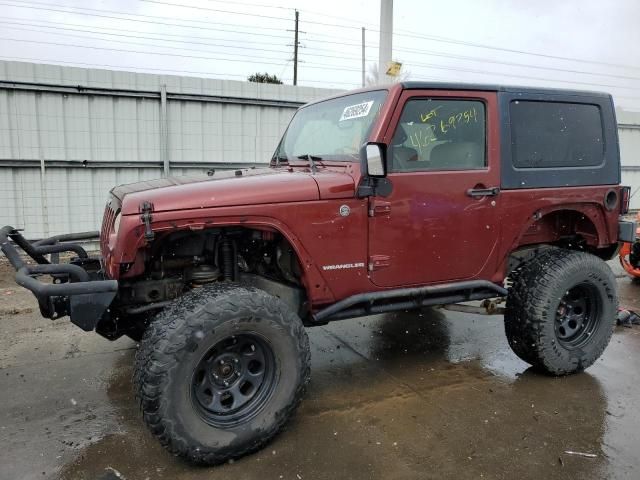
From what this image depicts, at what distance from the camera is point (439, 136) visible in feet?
11.6

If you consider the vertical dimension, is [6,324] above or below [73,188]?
below

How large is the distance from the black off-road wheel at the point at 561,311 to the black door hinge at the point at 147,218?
278cm

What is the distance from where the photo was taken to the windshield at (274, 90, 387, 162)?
135 inches

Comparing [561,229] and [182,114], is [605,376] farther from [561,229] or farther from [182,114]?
[182,114]

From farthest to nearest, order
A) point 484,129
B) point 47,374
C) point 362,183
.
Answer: point 47,374, point 484,129, point 362,183

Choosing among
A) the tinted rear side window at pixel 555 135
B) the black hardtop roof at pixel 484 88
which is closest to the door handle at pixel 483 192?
the tinted rear side window at pixel 555 135

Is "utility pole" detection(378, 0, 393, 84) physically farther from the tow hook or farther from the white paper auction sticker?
the tow hook

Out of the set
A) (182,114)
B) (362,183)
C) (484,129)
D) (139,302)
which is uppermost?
(182,114)

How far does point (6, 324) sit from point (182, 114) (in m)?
5.03

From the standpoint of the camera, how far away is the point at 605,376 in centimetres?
405

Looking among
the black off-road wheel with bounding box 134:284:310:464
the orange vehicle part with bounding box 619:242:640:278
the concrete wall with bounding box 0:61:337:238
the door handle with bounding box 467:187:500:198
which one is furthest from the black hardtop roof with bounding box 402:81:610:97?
the concrete wall with bounding box 0:61:337:238

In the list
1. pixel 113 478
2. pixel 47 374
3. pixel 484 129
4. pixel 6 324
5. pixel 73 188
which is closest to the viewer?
pixel 113 478

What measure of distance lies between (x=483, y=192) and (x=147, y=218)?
2.28 metres

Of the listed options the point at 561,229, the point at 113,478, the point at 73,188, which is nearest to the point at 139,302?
the point at 113,478
